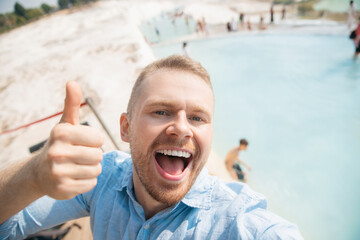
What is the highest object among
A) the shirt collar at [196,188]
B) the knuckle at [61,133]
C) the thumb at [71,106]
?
the thumb at [71,106]

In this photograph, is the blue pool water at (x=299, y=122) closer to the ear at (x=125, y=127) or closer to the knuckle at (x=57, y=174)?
the ear at (x=125, y=127)

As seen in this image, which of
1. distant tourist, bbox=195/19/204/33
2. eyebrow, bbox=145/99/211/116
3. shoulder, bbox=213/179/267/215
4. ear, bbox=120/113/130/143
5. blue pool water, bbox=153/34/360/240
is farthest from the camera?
distant tourist, bbox=195/19/204/33

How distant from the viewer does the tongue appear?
1395 millimetres

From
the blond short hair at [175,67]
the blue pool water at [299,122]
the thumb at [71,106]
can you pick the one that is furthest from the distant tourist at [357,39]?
the thumb at [71,106]

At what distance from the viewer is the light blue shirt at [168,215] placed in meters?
1.03

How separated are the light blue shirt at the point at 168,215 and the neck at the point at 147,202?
0.06m

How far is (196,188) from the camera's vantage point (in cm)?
123

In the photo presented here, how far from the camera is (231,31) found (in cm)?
1459

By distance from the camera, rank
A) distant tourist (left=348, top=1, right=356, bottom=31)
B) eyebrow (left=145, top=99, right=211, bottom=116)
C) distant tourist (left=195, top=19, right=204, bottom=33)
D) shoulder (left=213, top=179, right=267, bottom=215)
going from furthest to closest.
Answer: distant tourist (left=195, top=19, right=204, bottom=33)
distant tourist (left=348, top=1, right=356, bottom=31)
eyebrow (left=145, top=99, right=211, bottom=116)
shoulder (left=213, top=179, right=267, bottom=215)

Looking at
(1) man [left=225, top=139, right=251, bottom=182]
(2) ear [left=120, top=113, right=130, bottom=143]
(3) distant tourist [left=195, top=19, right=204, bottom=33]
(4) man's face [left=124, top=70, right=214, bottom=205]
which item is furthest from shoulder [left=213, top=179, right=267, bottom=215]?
(3) distant tourist [left=195, top=19, right=204, bottom=33]

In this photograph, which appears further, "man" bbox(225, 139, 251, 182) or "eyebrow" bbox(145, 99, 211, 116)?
"man" bbox(225, 139, 251, 182)

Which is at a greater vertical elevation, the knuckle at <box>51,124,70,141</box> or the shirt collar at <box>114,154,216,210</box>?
the knuckle at <box>51,124,70,141</box>

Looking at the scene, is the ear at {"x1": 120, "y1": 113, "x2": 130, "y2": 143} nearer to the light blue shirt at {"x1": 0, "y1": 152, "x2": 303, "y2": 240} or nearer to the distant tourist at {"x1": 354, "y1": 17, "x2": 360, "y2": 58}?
→ the light blue shirt at {"x1": 0, "y1": 152, "x2": 303, "y2": 240}

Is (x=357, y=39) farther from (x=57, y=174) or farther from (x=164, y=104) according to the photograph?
(x=57, y=174)
